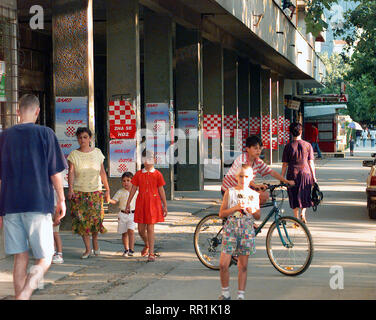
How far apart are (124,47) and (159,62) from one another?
10.7 ft

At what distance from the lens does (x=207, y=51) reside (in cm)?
2544

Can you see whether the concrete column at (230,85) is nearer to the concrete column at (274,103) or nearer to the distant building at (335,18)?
the distant building at (335,18)

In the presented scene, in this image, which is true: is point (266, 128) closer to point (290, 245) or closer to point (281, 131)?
point (281, 131)

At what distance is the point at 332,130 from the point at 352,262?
141 feet

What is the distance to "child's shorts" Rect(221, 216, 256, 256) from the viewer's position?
805 cm

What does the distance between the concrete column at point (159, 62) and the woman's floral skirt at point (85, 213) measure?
865 cm

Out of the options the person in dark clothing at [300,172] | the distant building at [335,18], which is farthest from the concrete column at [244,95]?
the person in dark clothing at [300,172]

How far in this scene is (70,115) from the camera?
47.7 feet

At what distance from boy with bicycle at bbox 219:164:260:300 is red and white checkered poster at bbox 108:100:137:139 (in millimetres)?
8717

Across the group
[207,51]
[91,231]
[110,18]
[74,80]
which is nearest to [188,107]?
[207,51]

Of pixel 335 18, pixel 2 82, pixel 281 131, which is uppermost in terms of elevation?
pixel 335 18

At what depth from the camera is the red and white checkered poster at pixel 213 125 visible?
2525 centimetres

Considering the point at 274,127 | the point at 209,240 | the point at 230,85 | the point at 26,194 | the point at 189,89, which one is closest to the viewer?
the point at 26,194

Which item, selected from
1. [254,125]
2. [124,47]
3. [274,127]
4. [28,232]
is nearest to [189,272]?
[28,232]
